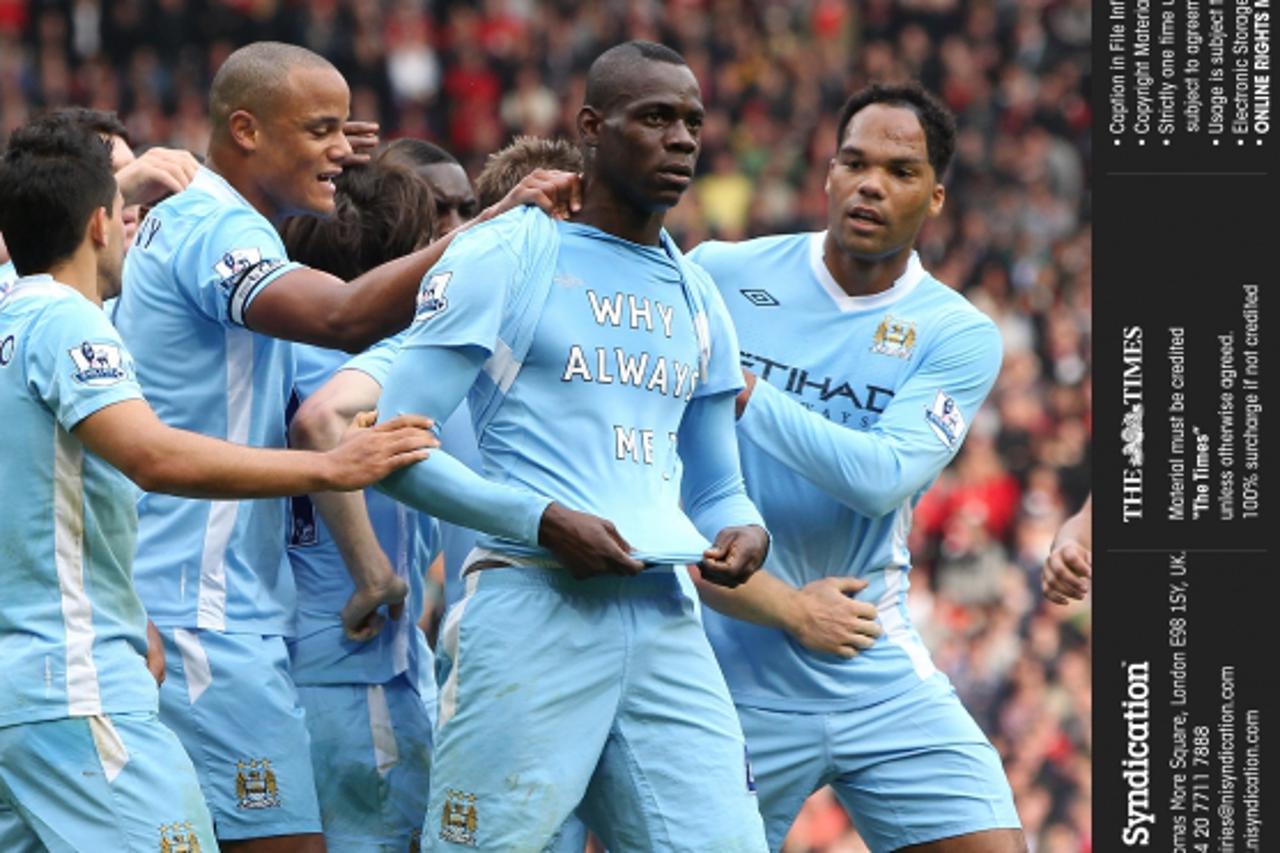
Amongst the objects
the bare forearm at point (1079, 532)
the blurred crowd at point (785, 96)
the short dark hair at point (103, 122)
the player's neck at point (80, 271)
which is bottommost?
the bare forearm at point (1079, 532)

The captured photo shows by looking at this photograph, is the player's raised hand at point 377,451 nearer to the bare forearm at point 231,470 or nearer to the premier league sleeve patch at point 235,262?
the bare forearm at point 231,470

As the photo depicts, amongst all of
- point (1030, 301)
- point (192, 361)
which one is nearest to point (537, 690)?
point (192, 361)

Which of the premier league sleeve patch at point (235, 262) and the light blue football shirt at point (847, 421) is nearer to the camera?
the premier league sleeve patch at point (235, 262)

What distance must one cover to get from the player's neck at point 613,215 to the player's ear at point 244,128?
3.88ft

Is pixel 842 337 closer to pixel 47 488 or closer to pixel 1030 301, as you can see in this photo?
pixel 47 488

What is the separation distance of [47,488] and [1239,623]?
13.4ft

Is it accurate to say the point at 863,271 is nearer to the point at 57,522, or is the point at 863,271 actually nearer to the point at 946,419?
the point at 946,419

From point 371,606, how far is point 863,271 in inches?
76.3

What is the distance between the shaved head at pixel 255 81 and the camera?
21.1ft

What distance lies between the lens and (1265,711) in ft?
24.3

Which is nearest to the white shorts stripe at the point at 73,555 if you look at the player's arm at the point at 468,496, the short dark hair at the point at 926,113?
the player's arm at the point at 468,496

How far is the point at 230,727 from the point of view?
6004mm

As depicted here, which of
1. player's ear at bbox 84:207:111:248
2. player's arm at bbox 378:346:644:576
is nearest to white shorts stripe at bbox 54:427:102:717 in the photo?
player's ear at bbox 84:207:111:248

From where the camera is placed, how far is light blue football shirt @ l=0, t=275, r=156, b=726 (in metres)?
5.17
